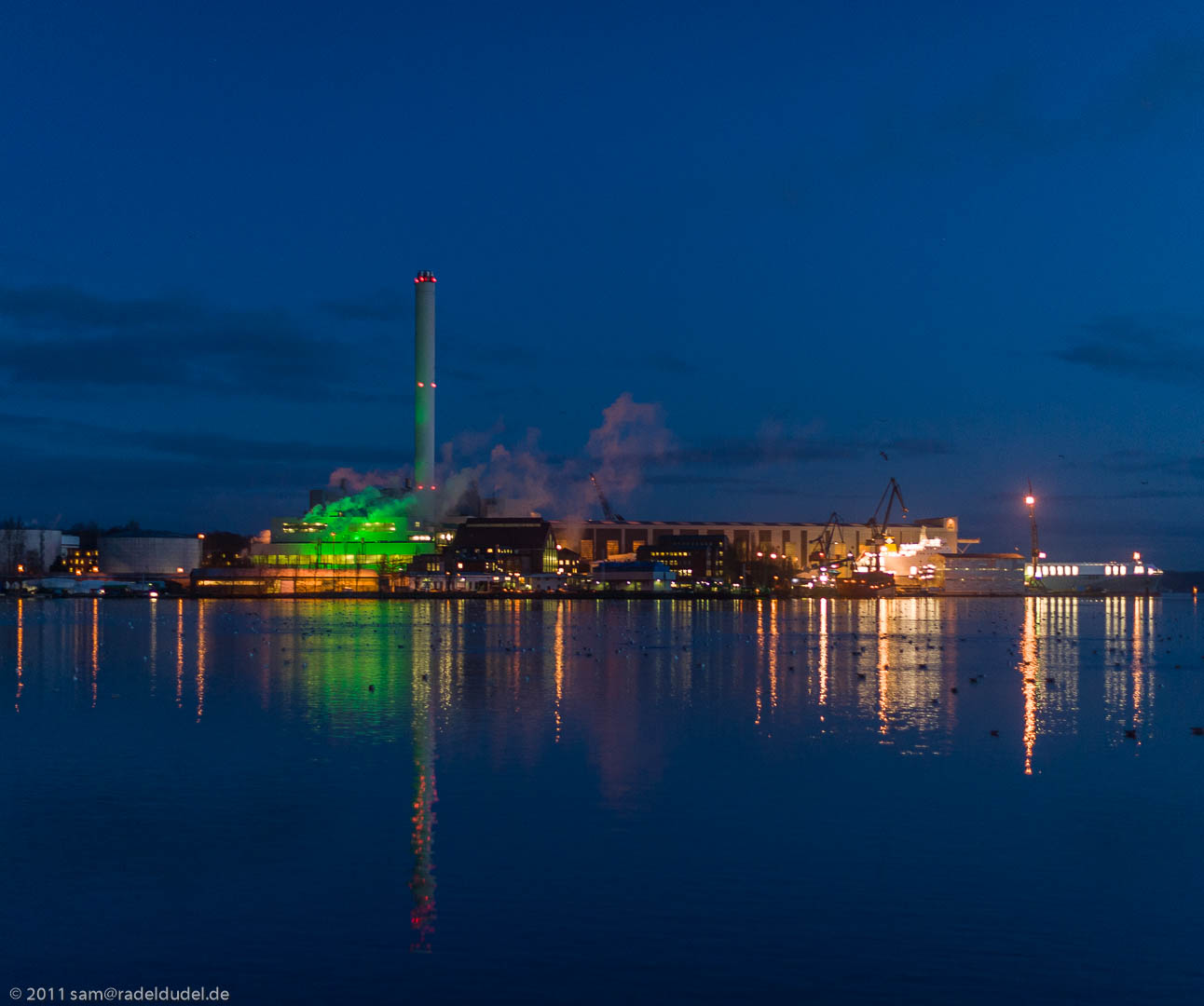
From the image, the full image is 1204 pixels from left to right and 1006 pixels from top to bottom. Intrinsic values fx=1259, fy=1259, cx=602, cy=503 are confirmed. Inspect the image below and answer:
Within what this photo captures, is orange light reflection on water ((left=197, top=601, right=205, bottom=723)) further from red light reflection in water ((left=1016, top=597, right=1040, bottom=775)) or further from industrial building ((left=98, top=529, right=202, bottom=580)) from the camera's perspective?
industrial building ((left=98, top=529, right=202, bottom=580))

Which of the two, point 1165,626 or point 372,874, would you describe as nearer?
point 372,874

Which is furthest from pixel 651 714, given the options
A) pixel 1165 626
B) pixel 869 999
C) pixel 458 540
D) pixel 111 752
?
pixel 458 540

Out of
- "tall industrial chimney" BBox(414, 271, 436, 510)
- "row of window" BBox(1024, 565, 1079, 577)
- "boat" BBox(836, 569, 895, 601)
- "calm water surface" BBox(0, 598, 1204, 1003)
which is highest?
"tall industrial chimney" BBox(414, 271, 436, 510)

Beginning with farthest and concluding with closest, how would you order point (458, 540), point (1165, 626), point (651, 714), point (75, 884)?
point (458, 540) → point (1165, 626) → point (651, 714) → point (75, 884)

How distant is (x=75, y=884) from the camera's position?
1338 cm

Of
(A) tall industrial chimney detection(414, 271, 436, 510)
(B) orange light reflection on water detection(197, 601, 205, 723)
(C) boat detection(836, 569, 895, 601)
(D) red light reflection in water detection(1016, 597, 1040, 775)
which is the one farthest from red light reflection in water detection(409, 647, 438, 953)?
(C) boat detection(836, 569, 895, 601)

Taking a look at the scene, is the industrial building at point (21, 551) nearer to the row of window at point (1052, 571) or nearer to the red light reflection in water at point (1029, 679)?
the row of window at point (1052, 571)

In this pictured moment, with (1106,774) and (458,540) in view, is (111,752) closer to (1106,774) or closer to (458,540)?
(1106,774)

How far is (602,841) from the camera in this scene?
51.4ft

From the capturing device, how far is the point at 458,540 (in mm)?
174000

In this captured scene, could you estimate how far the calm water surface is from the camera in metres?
11.0

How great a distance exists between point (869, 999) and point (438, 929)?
4103 millimetres

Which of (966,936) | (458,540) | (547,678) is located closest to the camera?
(966,936)

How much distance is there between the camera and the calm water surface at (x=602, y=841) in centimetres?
1102
